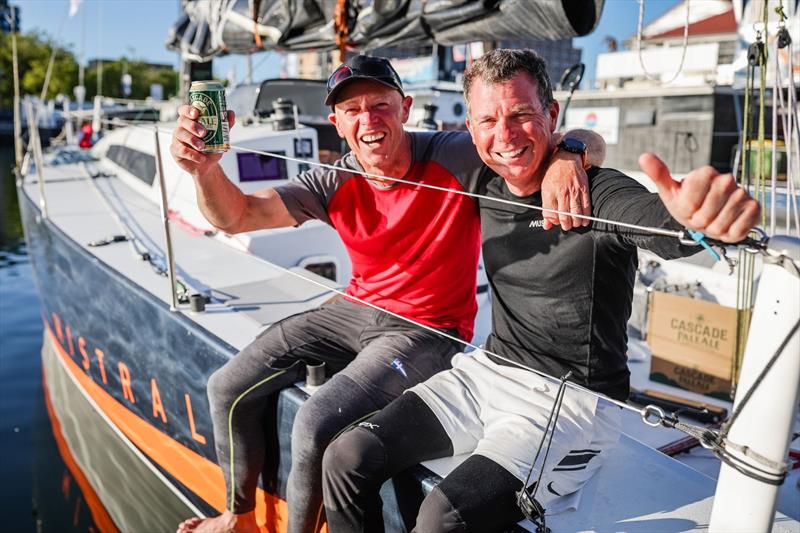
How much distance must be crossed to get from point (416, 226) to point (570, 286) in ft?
1.90

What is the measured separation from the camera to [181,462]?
2.89 metres

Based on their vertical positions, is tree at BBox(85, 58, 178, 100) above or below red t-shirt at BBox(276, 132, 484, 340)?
above

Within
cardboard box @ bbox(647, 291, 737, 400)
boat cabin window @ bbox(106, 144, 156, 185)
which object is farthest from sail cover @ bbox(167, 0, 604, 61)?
cardboard box @ bbox(647, 291, 737, 400)

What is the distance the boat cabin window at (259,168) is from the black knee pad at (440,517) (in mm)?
3023

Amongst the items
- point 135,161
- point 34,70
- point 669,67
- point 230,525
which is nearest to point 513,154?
point 230,525

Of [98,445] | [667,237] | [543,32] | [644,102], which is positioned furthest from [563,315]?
[644,102]

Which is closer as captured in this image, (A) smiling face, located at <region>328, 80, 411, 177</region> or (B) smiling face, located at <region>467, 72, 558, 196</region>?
(B) smiling face, located at <region>467, 72, 558, 196</region>

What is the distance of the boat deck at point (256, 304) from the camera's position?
156 cm

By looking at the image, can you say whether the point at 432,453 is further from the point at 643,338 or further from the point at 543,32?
the point at 643,338

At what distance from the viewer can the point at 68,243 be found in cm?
384

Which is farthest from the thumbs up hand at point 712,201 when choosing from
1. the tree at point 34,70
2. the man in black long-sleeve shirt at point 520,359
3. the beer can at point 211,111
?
the tree at point 34,70

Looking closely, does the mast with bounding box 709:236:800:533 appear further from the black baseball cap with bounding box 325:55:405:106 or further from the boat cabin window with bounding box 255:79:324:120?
the boat cabin window with bounding box 255:79:324:120

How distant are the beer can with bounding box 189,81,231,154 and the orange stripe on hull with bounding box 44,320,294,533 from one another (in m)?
1.18

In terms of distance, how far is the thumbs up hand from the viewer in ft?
3.53
